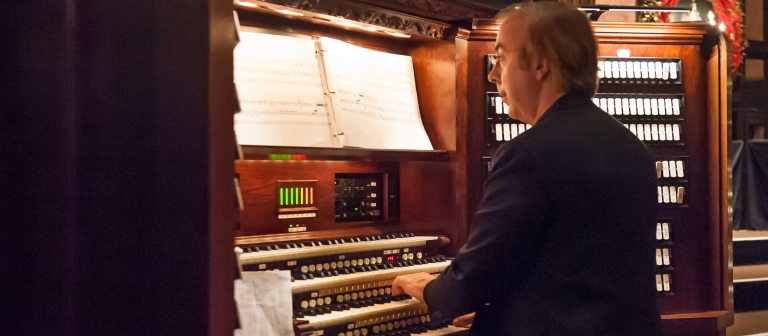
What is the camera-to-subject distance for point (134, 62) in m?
1.11

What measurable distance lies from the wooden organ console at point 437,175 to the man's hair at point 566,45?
90 centimetres

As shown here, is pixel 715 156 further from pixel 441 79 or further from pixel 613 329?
pixel 613 329

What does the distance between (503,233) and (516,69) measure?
483 mm

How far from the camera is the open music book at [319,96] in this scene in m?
2.56

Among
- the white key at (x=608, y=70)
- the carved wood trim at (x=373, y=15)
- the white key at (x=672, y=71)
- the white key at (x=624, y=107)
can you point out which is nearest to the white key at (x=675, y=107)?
the white key at (x=672, y=71)

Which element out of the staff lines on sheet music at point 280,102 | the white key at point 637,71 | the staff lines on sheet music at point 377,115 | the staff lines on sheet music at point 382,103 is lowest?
the staff lines on sheet music at point 377,115

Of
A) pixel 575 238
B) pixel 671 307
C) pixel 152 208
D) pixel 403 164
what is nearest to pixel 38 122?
pixel 152 208

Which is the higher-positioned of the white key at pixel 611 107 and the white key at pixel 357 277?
the white key at pixel 611 107

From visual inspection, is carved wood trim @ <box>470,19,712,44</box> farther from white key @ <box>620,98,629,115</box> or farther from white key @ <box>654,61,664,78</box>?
white key @ <box>620,98,629,115</box>

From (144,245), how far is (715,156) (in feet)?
10.5

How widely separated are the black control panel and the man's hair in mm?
1187

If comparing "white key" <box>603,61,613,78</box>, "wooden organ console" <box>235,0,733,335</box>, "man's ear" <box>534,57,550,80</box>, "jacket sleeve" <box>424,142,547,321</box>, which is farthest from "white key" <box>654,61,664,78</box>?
"jacket sleeve" <box>424,142,547,321</box>

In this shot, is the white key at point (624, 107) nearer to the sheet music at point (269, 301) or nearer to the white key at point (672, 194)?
the white key at point (672, 194)

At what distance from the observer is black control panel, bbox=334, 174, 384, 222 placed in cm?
297
